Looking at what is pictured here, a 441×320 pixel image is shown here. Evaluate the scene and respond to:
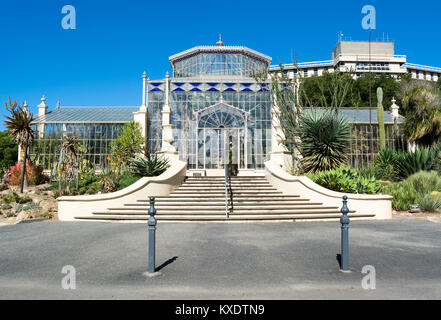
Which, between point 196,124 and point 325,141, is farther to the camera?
point 196,124

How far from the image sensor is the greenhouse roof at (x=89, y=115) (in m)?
24.3

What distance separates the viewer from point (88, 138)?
77.9 feet

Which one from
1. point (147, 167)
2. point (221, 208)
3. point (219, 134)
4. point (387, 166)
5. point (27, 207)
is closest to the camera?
point (221, 208)

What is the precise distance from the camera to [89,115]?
25453 millimetres

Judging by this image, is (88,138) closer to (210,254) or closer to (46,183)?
(46,183)

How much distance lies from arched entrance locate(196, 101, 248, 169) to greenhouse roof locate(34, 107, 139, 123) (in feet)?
21.8

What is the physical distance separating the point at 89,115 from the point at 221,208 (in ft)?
64.6

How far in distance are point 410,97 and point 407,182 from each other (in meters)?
11.1

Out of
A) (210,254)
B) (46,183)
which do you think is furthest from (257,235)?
(46,183)

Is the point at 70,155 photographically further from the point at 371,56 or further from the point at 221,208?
the point at 371,56

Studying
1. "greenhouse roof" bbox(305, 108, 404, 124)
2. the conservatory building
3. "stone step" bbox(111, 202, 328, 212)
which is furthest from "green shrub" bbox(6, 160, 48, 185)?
"greenhouse roof" bbox(305, 108, 404, 124)

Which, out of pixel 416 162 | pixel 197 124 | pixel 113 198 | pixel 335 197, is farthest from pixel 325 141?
pixel 197 124

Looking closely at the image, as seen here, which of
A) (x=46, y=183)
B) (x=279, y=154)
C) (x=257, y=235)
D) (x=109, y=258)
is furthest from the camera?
(x=46, y=183)

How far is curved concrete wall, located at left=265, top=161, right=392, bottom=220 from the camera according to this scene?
9.92m
